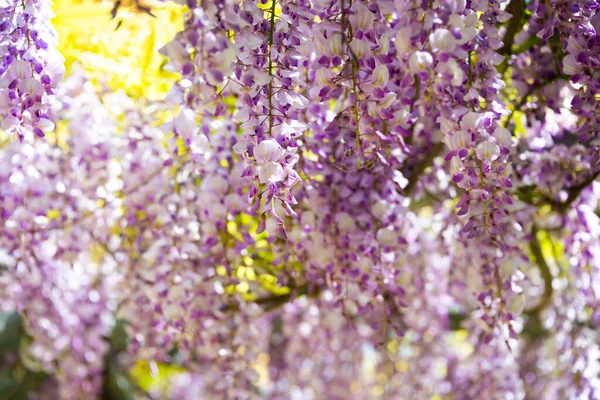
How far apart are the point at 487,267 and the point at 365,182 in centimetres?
36

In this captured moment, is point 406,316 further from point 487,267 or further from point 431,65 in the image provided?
point 431,65

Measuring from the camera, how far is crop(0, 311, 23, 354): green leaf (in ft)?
9.17

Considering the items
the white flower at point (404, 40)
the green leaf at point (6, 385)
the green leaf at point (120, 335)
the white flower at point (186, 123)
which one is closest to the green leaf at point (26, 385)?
the green leaf at point (6, 385)

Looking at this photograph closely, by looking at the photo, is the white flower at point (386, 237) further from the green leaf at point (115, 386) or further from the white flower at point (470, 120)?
the green leaf at point (115, 386)

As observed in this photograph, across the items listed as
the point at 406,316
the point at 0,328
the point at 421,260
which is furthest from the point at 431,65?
the point at 0,328

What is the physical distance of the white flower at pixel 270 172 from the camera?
3.37 ft

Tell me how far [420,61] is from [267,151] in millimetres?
281

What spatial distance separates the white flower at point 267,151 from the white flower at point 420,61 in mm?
254

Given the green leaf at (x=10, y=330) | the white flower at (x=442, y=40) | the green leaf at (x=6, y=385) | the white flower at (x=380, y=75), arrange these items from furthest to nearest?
the green leaf at (x=6, y=385) < the green leaf at (x=10, y=330) < the white flower at (x=380, y=75) < the white flower at (x=442, y=40)

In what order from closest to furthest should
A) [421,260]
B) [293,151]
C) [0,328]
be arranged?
[293,151] → [421,260] → [0,328]

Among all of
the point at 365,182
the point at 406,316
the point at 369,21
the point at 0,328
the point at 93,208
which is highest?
the point at 369,21

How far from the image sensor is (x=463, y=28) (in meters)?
0.97

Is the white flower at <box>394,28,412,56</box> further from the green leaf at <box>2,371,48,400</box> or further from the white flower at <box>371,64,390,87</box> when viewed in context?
the green leaf at <box>2,371,48,400</box>

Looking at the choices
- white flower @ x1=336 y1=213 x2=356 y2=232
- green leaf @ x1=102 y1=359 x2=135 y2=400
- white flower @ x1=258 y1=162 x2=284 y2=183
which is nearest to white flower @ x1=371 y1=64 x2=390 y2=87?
white flower @ x1=258 y1=162 x2=284 y2=183
